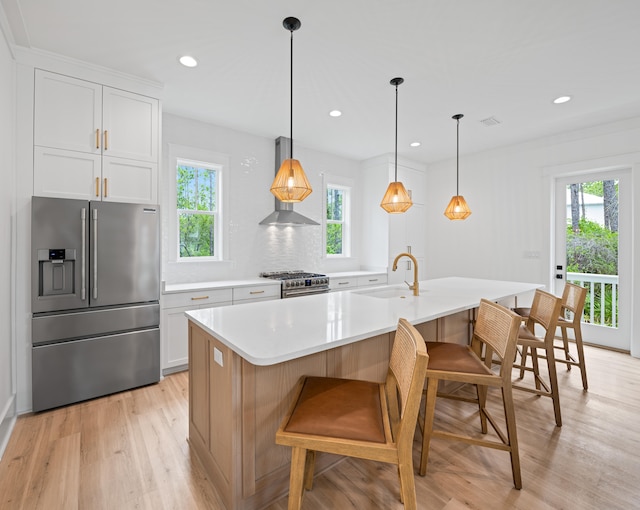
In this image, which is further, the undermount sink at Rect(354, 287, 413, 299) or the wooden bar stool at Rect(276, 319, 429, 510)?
the undermount sink at Rect(354, 287, 413, 299)

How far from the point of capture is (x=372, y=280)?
16.3 feet

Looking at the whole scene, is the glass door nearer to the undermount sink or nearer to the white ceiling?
the white ceiling

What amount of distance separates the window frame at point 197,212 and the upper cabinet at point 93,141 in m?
0.66

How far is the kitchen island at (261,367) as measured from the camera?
4.59 ft

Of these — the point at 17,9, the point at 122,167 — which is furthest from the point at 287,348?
the point at 17,9

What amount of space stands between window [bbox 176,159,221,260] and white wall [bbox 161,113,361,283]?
14cm

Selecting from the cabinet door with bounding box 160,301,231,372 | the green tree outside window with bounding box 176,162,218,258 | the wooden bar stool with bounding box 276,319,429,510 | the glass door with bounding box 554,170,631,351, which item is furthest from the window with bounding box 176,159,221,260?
the glass door with bounding box 554,170,631,351

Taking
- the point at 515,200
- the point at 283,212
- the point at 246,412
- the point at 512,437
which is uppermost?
the point at 515,200

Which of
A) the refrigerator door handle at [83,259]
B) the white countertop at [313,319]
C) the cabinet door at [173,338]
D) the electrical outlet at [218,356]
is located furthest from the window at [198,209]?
the electrical outlet at [218,356]

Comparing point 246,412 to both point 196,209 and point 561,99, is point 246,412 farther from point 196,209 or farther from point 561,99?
point 561,99

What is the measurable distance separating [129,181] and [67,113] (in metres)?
0.65

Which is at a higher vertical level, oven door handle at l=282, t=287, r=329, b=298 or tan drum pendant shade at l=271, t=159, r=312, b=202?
tan drum pendant shade at l=271, t=159, r=312, b=202

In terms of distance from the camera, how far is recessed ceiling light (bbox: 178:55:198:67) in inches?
97.4

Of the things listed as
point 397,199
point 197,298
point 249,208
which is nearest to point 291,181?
point 397,199
